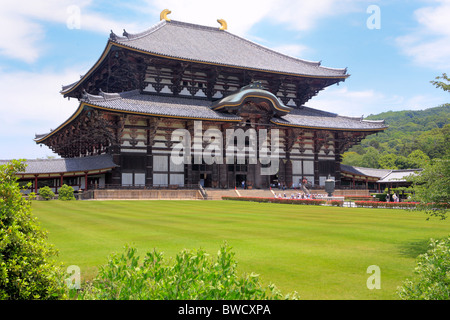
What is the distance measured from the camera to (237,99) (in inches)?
1829

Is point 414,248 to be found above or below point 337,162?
below

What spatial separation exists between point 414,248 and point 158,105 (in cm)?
3752

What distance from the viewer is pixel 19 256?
5.16 metres

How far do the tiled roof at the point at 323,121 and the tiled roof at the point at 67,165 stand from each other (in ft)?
68.7

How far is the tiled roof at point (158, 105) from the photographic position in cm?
4122

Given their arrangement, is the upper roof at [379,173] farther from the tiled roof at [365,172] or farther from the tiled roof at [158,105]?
the tiled roof at [158,105]

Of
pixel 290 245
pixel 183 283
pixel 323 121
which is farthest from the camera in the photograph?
pixel 323 121

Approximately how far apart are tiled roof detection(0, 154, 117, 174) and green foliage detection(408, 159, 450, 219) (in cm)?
3497

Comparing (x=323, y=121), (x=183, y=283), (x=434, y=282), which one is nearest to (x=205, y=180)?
(x=323, y=121)

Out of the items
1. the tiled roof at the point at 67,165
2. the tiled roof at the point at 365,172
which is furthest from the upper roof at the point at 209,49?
the tiled roof at the point at 365,172

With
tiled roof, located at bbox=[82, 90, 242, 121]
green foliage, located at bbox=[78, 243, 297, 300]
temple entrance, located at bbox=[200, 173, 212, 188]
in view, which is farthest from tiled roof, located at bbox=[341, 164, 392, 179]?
green foliage, located at bbox=[78, 243, 297, 300]

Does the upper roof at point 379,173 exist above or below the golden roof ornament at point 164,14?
below

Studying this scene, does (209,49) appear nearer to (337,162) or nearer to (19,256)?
(337,162)
